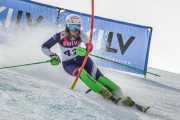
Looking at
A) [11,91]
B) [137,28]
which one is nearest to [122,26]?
[137,28]

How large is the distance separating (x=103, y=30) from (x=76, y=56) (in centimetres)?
558

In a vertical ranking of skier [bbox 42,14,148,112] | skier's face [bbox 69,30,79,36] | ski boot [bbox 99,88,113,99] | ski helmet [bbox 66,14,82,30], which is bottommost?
ski boot [bbox 99,88,113,99]

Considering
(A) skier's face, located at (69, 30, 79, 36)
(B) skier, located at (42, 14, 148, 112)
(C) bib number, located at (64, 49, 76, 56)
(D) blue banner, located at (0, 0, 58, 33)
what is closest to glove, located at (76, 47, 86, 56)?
(B) skier, located at (42, 14, 148, 112)

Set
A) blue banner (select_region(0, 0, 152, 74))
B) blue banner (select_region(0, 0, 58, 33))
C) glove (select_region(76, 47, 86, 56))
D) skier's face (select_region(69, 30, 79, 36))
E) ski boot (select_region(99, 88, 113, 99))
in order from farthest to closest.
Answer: blue banner (select_region(0, 0, 58, 33)) < blue banner (select_region(0, 0, 152, 74)) < skier's face (select_region(69, 30, 79, 36)) < glove (select_region(76, 47, 86, 56)) < ski boot (select_region(99, 88, 113, 99))

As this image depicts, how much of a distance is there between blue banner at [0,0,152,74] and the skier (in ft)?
16.6

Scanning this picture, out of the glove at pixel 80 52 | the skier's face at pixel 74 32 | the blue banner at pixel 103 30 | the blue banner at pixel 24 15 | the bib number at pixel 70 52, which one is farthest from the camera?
the blue banner at pixel 24 15

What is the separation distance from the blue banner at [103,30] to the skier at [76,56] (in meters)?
5.06

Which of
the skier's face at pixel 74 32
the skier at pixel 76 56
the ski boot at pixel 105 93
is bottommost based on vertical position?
the ski boot at pixel 105 93

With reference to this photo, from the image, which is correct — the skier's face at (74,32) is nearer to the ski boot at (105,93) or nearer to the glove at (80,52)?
the glove at (80,52)

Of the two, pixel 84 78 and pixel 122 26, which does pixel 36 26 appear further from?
pixel 84 78

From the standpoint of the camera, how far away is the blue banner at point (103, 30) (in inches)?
534

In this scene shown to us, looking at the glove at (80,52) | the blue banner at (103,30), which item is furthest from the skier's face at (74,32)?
the blue banner at (103,30)

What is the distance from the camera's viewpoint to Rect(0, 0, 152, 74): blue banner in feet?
44.5

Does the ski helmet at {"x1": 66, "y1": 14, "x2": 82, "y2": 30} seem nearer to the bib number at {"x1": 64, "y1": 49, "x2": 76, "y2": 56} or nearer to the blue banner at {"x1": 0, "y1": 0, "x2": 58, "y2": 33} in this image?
the bib number at {"x1": 64, "y1": 49, "x2": 76, "y2": 56}
